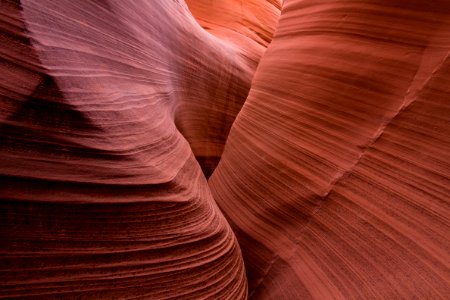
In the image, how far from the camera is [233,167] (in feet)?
5.58

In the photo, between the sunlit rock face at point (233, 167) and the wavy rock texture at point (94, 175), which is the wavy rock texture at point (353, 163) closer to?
the sunlit rock face at point (233, 167)

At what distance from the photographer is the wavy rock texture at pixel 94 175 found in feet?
2.15

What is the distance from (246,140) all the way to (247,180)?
0.24m

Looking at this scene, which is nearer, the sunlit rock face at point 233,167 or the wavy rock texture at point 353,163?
the sunlit rock face at point 233,167

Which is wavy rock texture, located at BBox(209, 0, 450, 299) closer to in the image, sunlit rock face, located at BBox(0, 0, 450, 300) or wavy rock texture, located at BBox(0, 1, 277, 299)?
sunlit rock face, located at BBox(0, 0, 450, 300)

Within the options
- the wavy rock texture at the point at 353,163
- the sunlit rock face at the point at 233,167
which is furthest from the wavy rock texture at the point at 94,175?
the wavy rock texture at the point at 353,163

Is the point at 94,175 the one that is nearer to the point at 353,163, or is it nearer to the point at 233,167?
the point at 353,163

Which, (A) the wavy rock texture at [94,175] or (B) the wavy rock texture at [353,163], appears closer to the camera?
(A) the wavy rock texture at [94,175]

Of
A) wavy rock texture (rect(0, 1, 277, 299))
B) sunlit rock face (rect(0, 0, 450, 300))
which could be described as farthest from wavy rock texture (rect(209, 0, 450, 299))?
wavy rock texture (rect(0, 1, 277, 299))

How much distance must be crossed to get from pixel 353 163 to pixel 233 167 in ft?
2.33

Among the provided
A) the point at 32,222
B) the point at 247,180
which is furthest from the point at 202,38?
the point at 32,222

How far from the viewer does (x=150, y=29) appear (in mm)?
1342

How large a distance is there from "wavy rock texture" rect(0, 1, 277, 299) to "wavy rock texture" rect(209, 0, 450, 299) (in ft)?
0.84

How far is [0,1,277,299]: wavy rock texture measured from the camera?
65 cm
